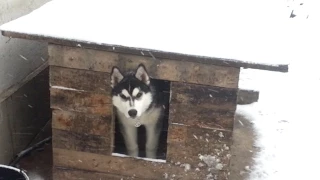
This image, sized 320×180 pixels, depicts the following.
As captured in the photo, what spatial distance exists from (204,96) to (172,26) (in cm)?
54

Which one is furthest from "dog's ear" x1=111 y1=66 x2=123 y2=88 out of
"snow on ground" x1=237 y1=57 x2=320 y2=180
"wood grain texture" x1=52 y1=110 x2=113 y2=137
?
"snow on ground" x1=237 y1=57 x2=320 y2=180

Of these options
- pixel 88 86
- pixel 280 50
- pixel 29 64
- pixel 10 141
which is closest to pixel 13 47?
pixel 29 64

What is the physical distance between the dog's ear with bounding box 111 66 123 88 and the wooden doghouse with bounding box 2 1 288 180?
0.13 ft

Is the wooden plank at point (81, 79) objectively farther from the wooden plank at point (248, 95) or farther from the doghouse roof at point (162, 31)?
the wooden plank at point (248, 95)

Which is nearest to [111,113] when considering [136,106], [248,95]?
[136,106]

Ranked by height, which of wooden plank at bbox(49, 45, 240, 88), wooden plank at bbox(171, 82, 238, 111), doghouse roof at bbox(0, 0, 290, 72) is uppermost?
doghouse roof at bbox(0, 0, 290, 72)

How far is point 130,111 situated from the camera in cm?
291

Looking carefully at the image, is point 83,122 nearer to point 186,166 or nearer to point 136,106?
point 136,106

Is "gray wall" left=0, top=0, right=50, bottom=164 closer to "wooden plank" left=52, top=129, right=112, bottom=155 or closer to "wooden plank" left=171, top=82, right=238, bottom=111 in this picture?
"wooden plank" left=52, top=129, right=112, bottom=155

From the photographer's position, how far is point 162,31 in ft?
9.44

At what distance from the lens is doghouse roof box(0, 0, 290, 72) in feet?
8.54

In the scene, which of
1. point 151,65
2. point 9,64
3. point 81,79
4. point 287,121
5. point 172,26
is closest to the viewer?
point 151,65

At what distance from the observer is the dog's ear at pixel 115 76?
9.05 feet

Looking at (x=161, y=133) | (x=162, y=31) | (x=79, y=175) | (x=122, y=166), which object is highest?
(x=162, y=31)
